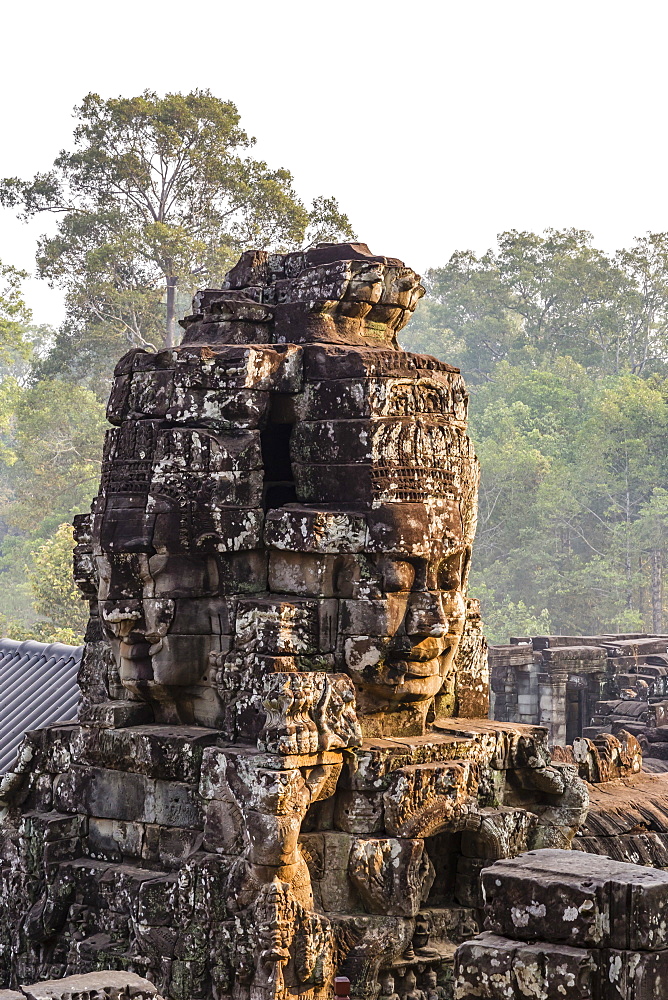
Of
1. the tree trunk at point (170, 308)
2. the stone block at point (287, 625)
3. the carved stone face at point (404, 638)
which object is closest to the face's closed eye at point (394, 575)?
the carved stone face at point (404, 638)

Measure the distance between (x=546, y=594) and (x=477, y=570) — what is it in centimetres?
206

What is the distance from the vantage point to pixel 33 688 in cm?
1600

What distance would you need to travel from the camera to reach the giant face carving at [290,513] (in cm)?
1041

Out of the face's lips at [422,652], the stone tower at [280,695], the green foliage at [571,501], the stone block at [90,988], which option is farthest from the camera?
the green foliage at [571,501]

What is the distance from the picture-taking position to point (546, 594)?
40.5 meters

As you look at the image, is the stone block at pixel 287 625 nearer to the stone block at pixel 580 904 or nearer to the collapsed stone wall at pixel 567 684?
the stone block at pixel 580 904

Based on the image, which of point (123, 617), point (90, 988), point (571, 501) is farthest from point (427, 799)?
point (571, 501)

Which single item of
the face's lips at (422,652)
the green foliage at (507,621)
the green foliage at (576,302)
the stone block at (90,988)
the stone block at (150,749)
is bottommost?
the stone block at (90,988)

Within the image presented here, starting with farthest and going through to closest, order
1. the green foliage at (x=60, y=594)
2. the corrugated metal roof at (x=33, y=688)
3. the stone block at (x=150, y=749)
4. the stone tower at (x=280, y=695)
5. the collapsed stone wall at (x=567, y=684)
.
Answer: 1. the green foliage at (x=60, y=594)
2. the collapsed stone wall at (x=567, y=684)
3. the corrugated metal roof at (x=33, y=688)
4. the stone block at (x=150, y=749)
5. the stone tower at (x=280, y=695)

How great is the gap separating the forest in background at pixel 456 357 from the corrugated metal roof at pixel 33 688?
30.5ft

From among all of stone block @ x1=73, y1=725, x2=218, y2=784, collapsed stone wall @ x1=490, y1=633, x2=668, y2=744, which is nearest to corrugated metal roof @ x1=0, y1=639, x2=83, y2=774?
stone block @ x1=73, y1=725, x2=218, y2=784

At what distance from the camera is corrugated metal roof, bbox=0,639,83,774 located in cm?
1506

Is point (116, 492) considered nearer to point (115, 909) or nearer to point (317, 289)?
point (317, 289)

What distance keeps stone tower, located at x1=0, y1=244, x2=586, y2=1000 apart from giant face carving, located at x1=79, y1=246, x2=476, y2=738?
0.7 inches
